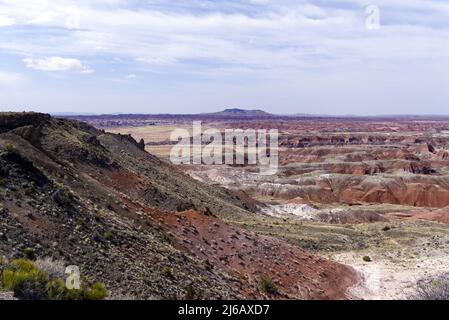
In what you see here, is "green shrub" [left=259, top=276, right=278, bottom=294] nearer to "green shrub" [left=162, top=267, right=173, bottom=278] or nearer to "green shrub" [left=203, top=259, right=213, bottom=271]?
"green shrub" [left=203, top=259, right=213, bottom=271]

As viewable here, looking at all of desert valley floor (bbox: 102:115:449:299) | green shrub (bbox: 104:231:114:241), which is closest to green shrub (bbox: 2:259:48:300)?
green shrub (bbox: 104:231:114:241)

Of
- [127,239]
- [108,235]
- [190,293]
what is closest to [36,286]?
[190,293]

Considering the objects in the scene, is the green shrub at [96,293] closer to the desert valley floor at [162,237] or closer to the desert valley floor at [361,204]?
the desert valley floor at [162,237]

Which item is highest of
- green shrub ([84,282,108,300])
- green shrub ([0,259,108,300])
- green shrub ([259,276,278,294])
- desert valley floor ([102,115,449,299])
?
green shrub ([0,259,108,300])

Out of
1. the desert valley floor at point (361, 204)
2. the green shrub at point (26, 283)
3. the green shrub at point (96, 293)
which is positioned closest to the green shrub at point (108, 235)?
the green shrub at point (96, 293)

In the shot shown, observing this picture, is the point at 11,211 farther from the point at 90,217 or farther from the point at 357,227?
the point at 357,227
